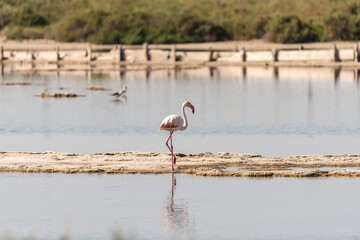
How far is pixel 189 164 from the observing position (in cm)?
1920

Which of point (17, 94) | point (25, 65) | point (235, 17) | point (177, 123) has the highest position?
point (235, 17)

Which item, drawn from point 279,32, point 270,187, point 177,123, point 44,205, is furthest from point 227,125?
point 279,32

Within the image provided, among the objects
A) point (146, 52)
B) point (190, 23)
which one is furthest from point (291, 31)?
point (146, 52)

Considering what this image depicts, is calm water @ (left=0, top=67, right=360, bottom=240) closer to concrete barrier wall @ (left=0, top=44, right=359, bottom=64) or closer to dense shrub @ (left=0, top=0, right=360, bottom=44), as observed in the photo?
concrete barrier wall @ (left=0, top=44, right=359, bottom=64)

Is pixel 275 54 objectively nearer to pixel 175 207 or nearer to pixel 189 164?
pixel 189 164

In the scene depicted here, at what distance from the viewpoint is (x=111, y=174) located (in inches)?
717

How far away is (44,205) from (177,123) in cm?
411

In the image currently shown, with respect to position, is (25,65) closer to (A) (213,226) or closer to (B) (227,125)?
(B) (227,125)

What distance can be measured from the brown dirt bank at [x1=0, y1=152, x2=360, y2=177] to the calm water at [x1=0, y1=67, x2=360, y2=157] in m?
1.56

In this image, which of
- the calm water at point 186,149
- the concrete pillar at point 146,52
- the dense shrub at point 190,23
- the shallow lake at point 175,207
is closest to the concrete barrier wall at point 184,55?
the concrete pillar at point 146,52

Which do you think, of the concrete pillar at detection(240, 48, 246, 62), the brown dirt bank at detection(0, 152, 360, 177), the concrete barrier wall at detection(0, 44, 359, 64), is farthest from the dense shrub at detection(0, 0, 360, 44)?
the brown dirt bank at detection(0, 152, 360, 177)

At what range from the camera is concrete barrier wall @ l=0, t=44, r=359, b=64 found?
190 feet

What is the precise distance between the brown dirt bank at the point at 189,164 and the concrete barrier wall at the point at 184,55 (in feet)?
124

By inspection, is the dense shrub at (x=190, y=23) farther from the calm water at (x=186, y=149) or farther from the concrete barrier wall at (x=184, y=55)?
the calm water at (x=186, y=149)
